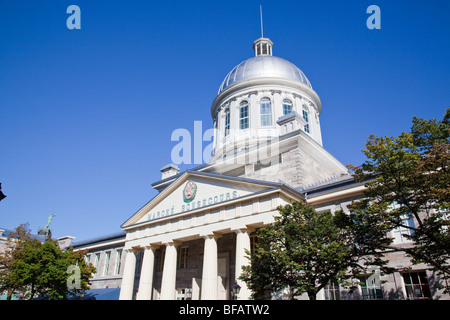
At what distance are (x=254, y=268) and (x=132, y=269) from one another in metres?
14.7

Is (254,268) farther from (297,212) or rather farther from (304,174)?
(304,174)

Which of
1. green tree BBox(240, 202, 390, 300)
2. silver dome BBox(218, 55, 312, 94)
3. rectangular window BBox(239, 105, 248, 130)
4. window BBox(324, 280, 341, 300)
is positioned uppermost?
silver dome BBox(218, 55, 312, 94)

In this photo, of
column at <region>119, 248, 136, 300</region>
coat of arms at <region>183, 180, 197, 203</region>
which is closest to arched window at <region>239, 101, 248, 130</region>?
coat of arms at <region>183, 180, 197, 203</region>

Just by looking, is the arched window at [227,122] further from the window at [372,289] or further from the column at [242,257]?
the window at [372,289]

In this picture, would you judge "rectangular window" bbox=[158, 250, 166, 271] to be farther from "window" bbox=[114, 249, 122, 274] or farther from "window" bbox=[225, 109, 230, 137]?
"window" bbox=[225, 109, 230, 137]

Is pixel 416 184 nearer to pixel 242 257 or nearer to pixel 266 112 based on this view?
pixel 242 257

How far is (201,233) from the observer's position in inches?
841

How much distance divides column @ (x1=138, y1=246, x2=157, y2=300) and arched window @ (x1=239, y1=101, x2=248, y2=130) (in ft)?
49.2

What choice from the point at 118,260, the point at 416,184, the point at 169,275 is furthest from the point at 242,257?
the point at 118,260

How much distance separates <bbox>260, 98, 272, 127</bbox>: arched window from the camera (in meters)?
32.6

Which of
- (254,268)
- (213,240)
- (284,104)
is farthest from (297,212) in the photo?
(284,104)

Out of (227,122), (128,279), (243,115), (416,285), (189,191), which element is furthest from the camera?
(227,122)

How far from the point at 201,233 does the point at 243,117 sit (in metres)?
15.9

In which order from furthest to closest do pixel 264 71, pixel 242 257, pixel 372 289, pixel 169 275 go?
pixel 264 71 → pixel 169 275 → pixel 242 257 → pixel 372 289
